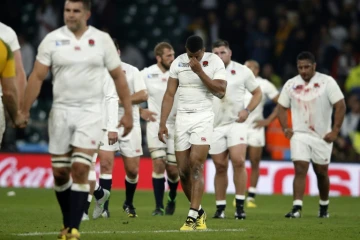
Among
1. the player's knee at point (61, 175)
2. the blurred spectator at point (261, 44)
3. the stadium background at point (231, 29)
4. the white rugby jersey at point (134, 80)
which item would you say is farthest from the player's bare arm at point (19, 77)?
the blurred spectator at point (261, 44)

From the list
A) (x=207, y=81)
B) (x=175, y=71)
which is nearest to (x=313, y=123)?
(x=175, y=71)

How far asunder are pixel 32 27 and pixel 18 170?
5.66m

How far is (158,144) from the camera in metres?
17.0

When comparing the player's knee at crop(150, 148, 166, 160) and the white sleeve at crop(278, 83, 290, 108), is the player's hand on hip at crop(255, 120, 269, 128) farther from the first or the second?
the player's knee at crop(150, 148, 166, 160)

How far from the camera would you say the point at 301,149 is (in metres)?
16.8

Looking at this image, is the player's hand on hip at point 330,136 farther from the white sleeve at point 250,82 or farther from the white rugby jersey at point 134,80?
the white rugby jersey at point 134,80

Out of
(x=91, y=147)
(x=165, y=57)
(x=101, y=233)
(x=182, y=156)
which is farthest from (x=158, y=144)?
(x=91, y=147)

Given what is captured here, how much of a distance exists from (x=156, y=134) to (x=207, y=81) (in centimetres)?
406

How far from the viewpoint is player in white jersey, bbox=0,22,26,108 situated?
429 inches

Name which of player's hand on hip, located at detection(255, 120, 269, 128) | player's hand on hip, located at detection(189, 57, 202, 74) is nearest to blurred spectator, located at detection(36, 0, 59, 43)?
player's hand on hip, located at detection(255, 120, 269, 128)

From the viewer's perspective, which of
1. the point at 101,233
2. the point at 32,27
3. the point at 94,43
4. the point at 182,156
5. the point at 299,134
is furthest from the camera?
the point at 32,27

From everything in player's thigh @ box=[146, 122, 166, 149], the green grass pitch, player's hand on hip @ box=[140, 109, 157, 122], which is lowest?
the green grass pitch

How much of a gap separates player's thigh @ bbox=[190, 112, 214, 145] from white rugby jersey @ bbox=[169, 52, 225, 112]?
110 mm

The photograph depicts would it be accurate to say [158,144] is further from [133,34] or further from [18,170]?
[133,34]
